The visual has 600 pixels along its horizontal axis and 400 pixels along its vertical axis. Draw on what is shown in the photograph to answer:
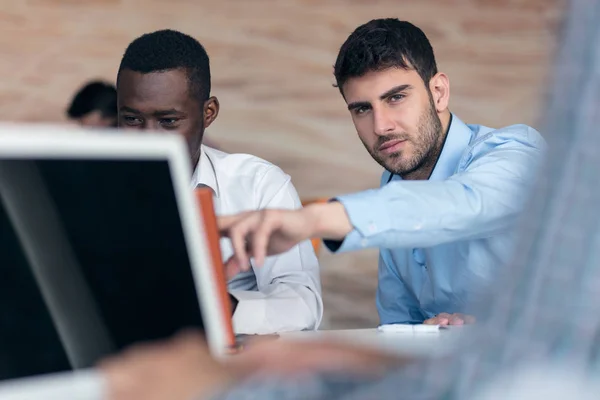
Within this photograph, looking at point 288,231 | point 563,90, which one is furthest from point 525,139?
point 563,90

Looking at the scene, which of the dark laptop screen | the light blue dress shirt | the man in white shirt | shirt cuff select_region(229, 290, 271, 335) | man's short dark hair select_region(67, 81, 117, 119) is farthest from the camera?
man's short dark hair select_region(67, 81, 117, 119)

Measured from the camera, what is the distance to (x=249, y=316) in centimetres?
196

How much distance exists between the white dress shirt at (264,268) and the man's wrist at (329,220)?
39cm

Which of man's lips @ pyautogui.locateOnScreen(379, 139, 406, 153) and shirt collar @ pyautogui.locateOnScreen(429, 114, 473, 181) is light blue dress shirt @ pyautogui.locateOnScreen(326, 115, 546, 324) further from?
man's lips @ pyautogui.locateOnScreen(379, 139, 406, 153)

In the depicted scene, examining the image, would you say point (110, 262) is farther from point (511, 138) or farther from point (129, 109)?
point (129, 109)

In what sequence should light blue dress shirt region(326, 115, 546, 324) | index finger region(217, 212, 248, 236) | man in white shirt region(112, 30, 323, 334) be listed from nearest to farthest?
index finger region(217, 212, 248, 236), light blue dress shirt region(326, 115, 546, 324), man in white shirt region(112, 30, 323, 334)

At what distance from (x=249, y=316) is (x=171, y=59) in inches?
36.8

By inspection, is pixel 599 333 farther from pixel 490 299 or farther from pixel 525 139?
pixel 525 139

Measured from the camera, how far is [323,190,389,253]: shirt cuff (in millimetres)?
1480

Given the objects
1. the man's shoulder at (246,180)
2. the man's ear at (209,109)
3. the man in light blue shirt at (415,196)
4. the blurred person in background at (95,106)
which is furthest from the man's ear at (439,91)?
the blurred person in background at (95,106)

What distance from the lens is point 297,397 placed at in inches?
26.9

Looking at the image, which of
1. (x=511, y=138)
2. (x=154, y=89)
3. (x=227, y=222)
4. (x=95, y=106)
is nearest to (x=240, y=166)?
(x=154, y=89)

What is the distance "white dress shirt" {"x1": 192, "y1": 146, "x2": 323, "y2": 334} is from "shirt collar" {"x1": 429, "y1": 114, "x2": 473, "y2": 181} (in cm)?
40

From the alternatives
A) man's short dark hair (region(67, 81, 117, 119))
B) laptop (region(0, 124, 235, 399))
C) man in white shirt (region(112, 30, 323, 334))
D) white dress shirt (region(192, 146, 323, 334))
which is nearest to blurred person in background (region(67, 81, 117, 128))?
man's short dark hair (region(67, 81, 117, 119))
